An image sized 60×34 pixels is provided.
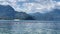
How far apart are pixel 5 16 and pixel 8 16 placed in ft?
6.00

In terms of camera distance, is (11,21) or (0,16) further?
(11,21)

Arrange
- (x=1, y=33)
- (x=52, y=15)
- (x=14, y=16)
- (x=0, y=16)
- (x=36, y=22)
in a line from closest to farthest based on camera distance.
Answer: (x=1, y=33)
(x=0, y=16)
(x=14, y=16)
(x=52, y=15)
(x=36, y=22)

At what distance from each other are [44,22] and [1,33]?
39.0 meters

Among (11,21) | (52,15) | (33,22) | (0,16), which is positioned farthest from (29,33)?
(33,22)

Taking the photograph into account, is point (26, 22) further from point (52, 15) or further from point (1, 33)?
point (1, 33)

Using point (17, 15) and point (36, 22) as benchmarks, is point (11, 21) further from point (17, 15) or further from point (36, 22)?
point (36, 22)

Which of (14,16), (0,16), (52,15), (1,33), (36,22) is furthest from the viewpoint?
(36,22)

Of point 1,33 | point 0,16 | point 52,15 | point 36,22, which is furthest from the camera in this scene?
point 36,22

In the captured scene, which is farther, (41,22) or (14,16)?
(41,22)

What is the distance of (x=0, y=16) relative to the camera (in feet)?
171

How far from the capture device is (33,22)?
6819 cm

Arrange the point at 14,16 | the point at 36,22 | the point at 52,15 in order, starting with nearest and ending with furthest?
1. the point at 14,16
2. the point at 52,15
3. the point at 36,22

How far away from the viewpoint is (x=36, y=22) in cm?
6731

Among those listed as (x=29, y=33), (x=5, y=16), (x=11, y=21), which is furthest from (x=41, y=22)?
(x=29, y=33)
